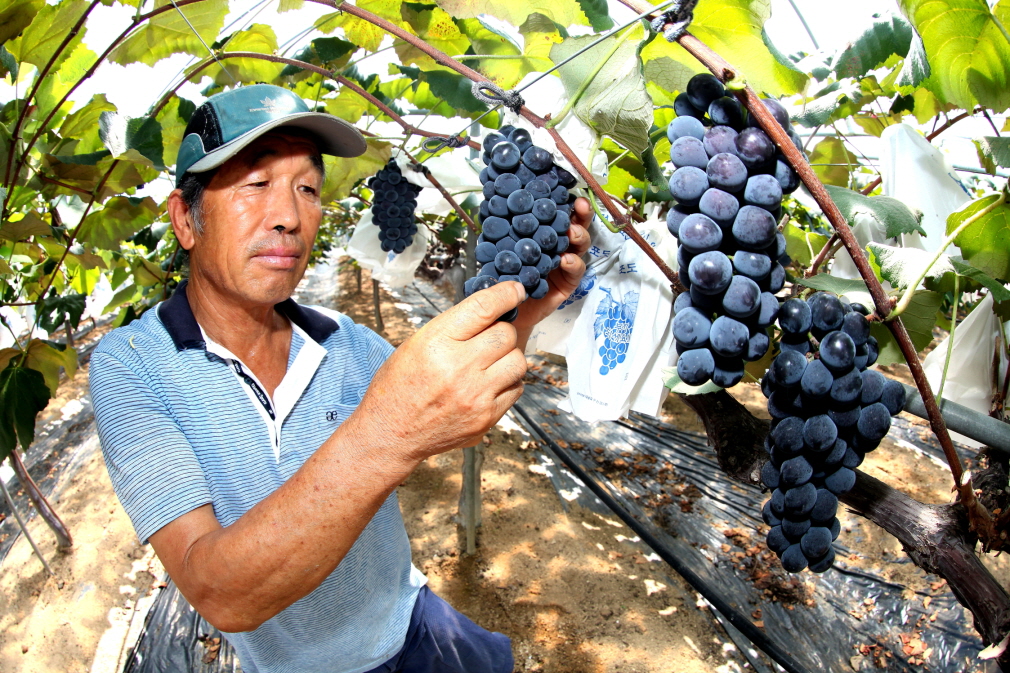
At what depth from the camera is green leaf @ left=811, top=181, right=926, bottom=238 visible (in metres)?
0.97

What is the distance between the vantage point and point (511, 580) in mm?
3105

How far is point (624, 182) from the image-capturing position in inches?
69.1

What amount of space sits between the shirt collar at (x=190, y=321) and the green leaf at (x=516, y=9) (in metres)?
0.77

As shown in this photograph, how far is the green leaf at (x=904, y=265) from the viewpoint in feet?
3.06

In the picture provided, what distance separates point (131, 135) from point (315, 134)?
74 cm

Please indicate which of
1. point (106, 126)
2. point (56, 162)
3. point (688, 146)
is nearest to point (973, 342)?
point (688, 146)

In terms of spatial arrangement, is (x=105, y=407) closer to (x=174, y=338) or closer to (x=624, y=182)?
(x=174, y=338)

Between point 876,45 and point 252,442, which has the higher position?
point 876,45

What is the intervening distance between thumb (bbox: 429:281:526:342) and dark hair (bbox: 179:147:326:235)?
670 mm

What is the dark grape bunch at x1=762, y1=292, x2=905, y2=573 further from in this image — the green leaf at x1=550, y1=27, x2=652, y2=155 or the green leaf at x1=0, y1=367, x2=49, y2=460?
the green leaf at x1=0, y1=367, x2=49, y2=460

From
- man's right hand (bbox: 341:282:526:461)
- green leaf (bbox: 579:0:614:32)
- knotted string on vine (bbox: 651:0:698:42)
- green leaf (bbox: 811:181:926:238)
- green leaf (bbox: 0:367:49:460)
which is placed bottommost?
green leaf (bbox: 0:367:49:460)

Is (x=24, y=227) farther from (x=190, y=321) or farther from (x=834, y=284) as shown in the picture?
(x=834, y=284)

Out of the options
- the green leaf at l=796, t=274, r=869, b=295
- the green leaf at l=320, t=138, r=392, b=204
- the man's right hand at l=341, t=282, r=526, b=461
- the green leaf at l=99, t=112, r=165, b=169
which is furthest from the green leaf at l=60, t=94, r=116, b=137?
the green leaf at l=796, t=274, r=869, b=295

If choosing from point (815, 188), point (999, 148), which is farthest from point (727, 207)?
point (999, 148)
